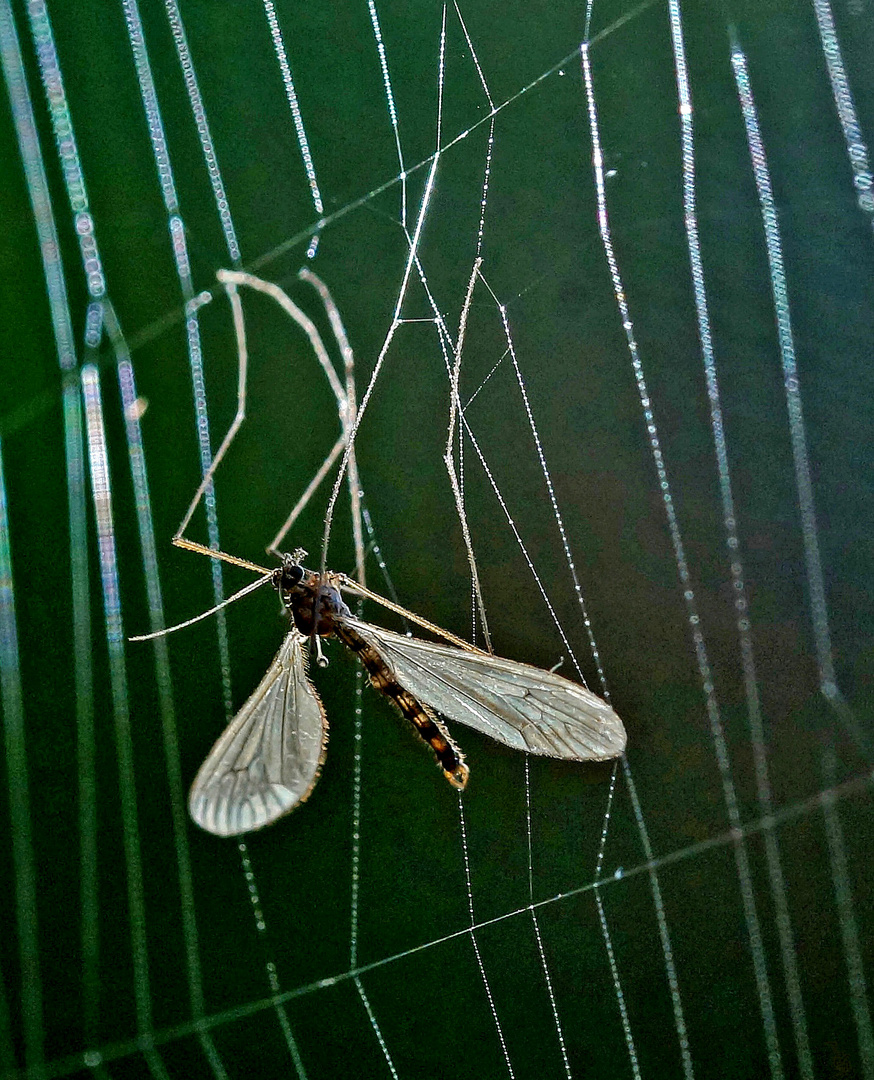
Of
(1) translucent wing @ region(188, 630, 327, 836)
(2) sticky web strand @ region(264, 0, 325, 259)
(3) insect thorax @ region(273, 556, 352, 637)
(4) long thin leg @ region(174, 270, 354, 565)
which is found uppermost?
(2) sticky web strand @ region(264, 0, 325, 259)

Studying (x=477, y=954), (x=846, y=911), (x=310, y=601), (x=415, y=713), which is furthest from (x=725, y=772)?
(x=310, y=601)

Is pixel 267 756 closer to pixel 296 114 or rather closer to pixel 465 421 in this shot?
pixel 465 421

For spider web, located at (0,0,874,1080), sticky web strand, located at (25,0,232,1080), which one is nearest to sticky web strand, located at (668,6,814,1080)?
spider web, located at (0,0,874,1080)

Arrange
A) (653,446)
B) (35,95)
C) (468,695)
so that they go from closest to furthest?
(468,695) → (35,95) → (653,446)

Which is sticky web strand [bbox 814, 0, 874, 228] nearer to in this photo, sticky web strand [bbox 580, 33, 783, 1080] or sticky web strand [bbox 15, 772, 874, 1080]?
sticky web strand [bbox 580, 33, 783, 1080]

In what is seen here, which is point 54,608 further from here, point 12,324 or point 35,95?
point 35,95

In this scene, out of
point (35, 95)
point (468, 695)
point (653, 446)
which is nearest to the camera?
point (468, 695)

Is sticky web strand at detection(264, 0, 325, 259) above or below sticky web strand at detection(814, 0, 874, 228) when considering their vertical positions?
above

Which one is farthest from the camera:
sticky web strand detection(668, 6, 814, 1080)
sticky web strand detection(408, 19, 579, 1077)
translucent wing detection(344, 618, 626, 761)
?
sticky web strand detection(668, 6, 814, 1080)

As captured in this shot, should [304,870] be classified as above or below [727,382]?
below

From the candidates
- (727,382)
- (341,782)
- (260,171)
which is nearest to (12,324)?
(260,171)
